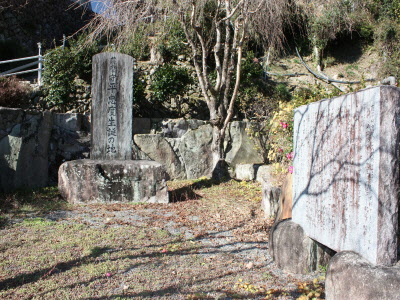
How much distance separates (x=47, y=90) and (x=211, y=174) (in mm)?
4995

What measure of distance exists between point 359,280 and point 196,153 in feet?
21.5

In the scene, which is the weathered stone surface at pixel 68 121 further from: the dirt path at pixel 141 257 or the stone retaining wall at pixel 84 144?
the dirt path at pixel 141 257

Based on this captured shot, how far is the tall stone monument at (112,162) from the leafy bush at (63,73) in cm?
298

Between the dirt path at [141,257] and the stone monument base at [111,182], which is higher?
the stone monument base at [111,182]

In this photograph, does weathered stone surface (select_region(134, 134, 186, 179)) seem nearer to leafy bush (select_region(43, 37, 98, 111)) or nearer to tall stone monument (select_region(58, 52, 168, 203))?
tall stone monument (select_region(58, 52, 168, 203))

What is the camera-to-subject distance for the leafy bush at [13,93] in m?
8.19

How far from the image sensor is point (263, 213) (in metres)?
5.07

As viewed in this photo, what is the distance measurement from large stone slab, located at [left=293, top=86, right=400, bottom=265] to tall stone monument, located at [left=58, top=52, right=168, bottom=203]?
328 cm

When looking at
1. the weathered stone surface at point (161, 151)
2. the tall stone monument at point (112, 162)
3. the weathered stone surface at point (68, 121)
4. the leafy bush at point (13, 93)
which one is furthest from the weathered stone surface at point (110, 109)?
the leafy bush at point (13, 93)

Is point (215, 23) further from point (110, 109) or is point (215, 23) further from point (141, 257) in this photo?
point (141, 257)

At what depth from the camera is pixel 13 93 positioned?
8.38 m

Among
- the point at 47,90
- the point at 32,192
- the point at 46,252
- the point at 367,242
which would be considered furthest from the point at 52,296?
the point at 47,90

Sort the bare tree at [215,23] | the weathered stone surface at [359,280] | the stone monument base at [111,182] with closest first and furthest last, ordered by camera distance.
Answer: the weathered stone surface at [359,280] → the stone monument base at [111,182] → the bare tree at [215,23]

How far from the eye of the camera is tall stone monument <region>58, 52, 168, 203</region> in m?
5.64
